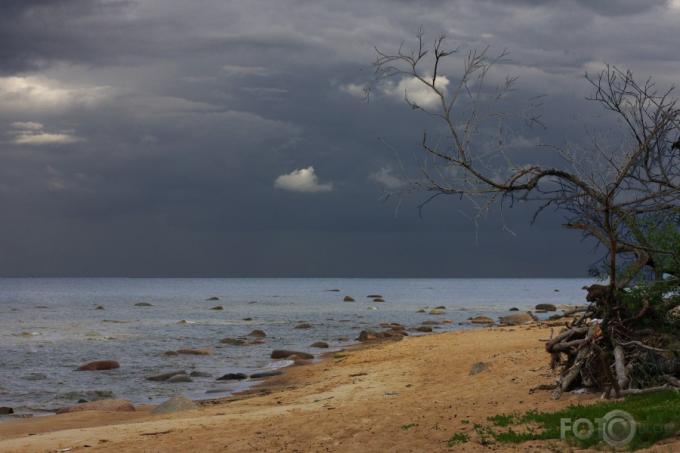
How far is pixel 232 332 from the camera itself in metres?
55.5

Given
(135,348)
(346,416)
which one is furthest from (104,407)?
(135,348)

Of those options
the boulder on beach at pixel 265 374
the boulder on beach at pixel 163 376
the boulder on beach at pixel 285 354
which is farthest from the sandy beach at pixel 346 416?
the boulder on beach at pixel 285 354

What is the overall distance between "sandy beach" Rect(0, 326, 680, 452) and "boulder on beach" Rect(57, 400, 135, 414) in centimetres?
47

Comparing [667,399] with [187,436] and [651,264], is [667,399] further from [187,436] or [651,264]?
[187,436]

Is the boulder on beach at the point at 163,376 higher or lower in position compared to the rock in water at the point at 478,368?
lower

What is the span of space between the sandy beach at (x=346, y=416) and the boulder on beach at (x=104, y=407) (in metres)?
0.47

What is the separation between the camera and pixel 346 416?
16844 mm

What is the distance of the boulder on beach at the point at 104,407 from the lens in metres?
23.1

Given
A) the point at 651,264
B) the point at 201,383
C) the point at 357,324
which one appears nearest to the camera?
the point at 651,264

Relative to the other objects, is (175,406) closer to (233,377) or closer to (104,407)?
(104,407)

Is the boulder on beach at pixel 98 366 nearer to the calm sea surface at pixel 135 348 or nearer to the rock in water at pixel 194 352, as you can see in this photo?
the calm sea surface at pixel 135 348

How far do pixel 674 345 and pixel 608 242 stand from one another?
10.3ft

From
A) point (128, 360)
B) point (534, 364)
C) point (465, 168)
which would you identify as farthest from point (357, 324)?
point (465, 168)

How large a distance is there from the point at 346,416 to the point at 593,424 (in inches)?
235
